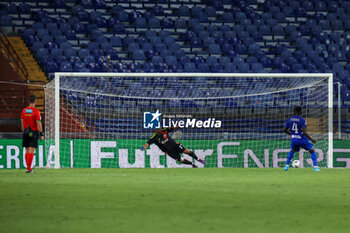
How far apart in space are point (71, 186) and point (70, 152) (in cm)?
884

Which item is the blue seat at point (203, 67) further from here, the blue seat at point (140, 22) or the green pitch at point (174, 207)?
the green pitch at point (174, 207)

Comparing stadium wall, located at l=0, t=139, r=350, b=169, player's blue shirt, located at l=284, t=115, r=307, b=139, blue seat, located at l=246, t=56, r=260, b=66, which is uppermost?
blue seat, located at l=246, t=56, r=260, b=66

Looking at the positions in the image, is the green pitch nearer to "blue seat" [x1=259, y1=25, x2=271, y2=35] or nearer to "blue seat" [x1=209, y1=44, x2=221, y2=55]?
"blue seat" [x1=209, y1=44, x2=221, y2=55]

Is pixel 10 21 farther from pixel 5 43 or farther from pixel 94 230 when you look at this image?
pixel 94 230

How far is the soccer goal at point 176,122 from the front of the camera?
1912 centimetres

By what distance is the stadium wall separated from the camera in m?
19.1

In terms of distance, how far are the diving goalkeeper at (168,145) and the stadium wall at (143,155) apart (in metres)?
0.94

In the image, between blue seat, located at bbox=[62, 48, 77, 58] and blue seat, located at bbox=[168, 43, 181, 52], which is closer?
blue seat, located at bbox=[62, 48, 77, 58]

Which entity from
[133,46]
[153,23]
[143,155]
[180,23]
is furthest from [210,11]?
[143,155]

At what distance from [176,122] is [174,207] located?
13146mm

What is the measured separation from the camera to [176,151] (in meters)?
18.6

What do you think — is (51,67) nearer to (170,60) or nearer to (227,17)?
(170,60)

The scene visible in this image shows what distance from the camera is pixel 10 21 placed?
25500 mm

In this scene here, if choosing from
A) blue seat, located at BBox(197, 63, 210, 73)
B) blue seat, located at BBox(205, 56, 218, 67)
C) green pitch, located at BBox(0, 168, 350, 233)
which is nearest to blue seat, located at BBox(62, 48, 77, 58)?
blue seat, located at BBox(197, 63, 210, 73)
